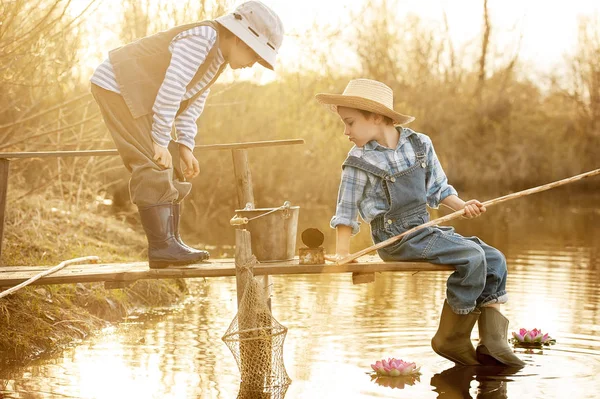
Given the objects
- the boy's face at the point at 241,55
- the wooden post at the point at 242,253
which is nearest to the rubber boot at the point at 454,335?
the wooden post at the point at 242,253

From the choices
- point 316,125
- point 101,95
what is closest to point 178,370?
point 101,95

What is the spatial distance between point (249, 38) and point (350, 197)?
3.36 ft

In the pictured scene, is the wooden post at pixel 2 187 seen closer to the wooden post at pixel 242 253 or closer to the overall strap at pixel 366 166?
the wooden post at pixel 242 253

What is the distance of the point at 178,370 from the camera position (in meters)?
6.45

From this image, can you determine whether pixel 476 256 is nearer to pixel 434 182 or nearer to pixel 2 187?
pixel 434 182

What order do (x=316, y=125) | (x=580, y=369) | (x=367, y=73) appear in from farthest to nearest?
1. (x=367, y=73)
2. (x=316, y=125)
3. (x=580, y=369)

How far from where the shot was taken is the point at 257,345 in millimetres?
6039

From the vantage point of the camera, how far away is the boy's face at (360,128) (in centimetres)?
614

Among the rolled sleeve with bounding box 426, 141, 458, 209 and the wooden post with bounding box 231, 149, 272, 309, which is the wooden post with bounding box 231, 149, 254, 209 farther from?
the rolled sleeve with bounding box 426, 141, 458, 209

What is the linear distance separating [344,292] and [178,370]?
3.54 metres

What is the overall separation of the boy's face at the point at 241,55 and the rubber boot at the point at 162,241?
2.84 feet

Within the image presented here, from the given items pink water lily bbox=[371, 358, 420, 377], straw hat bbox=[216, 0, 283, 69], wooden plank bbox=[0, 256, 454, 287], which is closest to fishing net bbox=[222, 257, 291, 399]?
wooden plank bbox=[0, 256, 454, 287]

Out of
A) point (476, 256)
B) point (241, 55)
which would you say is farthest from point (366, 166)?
point (241, 55)

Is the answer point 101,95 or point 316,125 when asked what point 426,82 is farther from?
point 101,95
